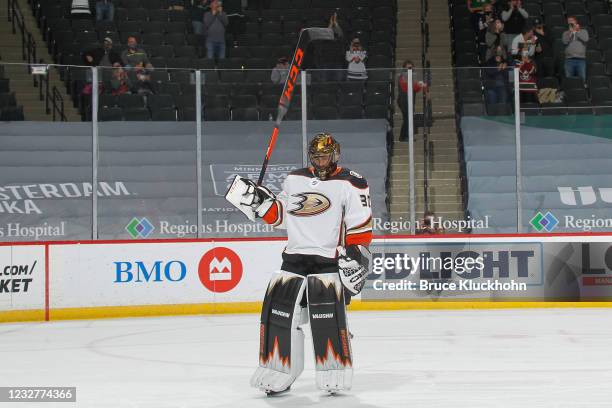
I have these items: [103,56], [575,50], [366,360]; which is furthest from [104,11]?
[366,360]

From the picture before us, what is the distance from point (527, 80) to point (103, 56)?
6.49 meters

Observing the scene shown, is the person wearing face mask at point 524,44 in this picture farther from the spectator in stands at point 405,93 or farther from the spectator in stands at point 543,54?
the spectator in stands at point 405,93

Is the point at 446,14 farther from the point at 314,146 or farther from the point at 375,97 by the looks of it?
the point at 314,146

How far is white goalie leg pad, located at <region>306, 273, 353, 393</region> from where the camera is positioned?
7352 millimetres

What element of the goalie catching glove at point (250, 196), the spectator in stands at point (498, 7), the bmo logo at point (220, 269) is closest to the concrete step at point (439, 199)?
the bmo logo at point (220, 269)

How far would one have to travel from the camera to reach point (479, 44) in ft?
63.8

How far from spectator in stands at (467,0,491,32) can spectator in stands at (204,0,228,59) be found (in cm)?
440

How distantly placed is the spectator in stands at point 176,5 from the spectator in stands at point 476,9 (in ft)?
16.9

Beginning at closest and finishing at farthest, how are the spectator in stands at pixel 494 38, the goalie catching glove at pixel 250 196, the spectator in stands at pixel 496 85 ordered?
the goalie catching glove at pixel 250 196 → the spectator in stands at pixel 496 85 → the spectator in stands at pixel 494 38

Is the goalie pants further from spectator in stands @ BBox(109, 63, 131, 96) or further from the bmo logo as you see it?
spectator in stands @ BBox(109, 63, 131, 96)

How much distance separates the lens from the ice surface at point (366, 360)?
7.17 m

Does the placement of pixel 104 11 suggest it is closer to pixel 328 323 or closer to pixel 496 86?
pixel 496 86

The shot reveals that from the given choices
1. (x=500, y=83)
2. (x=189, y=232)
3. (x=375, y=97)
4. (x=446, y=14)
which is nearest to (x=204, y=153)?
(x=189, y=232)

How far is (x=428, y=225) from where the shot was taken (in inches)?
551
